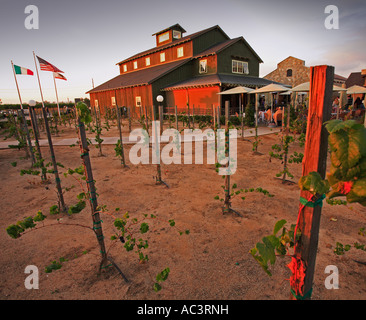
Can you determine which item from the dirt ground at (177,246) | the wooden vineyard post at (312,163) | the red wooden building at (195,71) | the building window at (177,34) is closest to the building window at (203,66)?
the red wooden building at (195,71)


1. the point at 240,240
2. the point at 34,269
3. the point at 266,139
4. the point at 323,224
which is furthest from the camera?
the point at 266,139

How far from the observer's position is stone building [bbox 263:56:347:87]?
3122 cm

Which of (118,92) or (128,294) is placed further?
(118,92)

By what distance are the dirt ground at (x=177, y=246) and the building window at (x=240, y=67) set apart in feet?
68.2

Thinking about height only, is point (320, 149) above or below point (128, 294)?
above

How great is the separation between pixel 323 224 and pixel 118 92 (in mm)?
29401

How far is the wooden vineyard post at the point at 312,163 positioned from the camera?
1.68 meters

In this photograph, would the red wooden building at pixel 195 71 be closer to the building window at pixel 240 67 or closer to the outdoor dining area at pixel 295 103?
the building window at pixel 240 67

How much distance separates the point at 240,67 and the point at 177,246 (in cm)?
2553

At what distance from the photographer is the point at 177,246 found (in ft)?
12.7

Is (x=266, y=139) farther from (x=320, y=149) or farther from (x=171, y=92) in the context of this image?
(x=171, y=92)
